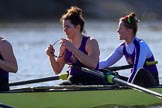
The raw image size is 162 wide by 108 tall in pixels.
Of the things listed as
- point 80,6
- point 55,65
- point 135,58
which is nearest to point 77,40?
point 55,65

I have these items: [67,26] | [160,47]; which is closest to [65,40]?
[67,26]

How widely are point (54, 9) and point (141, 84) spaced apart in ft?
146

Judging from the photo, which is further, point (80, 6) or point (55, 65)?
point (80, 6)

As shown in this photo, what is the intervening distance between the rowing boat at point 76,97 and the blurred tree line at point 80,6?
39379mm

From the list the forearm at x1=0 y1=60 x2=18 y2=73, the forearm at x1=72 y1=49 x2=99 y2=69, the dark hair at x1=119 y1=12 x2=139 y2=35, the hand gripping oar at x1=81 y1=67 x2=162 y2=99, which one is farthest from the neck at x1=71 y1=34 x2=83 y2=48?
the forearm at x1=0 y1=60 x2=18 y2=73

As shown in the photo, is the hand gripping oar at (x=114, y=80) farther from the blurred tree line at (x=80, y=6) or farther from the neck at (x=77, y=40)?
the blurred tree line at (x=80, y=6)

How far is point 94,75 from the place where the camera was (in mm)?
10234

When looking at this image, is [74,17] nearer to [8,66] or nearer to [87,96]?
[87,96]

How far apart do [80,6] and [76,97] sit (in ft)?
147

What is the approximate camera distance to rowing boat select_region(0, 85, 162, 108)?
9.45 meters

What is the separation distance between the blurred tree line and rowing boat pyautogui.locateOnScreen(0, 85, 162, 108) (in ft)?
129

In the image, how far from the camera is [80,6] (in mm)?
54375

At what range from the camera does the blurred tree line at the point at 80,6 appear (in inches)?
2014

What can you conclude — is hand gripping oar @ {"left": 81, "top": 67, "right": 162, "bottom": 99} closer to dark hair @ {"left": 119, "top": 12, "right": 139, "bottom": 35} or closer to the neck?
the neck
